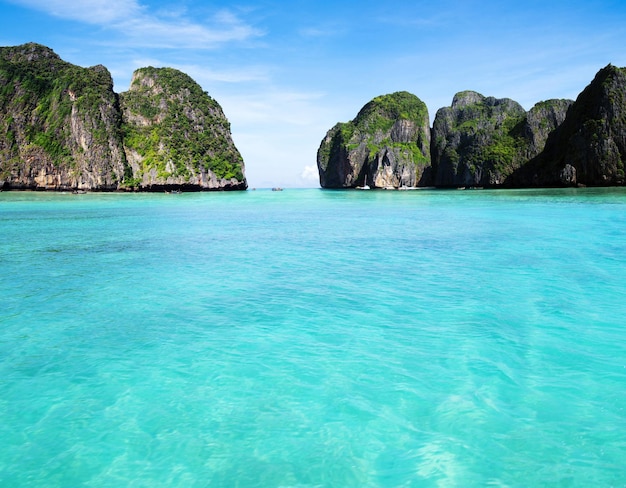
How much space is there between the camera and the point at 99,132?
4395 inches

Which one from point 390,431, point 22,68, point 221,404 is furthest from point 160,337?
point 22,68

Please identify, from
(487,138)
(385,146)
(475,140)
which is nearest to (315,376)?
(475,140)

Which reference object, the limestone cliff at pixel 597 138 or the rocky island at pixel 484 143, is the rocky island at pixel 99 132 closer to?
the rocky island at pixel 484 143

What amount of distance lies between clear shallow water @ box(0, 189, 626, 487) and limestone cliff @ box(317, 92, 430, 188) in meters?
138

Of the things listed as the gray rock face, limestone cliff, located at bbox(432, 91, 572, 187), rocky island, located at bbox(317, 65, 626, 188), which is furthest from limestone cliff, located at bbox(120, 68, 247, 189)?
limestone cliff, located at bbox(432, 91, 572, 187)

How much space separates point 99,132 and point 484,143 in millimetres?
110820

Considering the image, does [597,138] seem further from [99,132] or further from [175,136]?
[99,132]

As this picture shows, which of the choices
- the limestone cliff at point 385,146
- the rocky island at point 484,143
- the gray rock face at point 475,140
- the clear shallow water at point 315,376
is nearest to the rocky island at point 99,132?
the limestone cliff at point 385,146

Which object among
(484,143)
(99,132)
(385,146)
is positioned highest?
(385,146)

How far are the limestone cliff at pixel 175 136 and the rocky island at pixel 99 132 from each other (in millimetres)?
276

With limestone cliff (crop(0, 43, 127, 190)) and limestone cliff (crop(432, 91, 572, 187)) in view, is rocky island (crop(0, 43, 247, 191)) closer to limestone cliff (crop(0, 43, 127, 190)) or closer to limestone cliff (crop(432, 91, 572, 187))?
limestone cliff (crop(0, 43, 127, 190))

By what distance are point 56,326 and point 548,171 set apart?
117m

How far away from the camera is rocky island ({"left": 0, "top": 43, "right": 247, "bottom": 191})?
10731 cm

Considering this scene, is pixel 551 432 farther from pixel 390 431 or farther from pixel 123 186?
pixel 123 186
